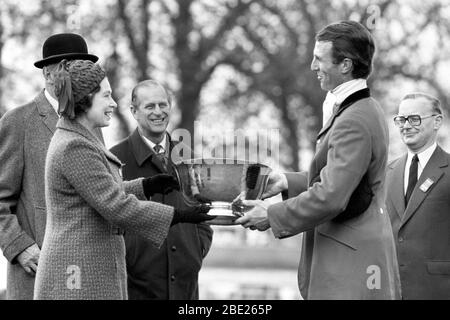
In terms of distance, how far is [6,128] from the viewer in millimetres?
6062

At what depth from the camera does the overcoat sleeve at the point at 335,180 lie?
4.94m

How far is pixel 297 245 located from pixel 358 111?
2054cm

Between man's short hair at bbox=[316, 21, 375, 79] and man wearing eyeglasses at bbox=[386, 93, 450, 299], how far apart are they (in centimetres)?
182

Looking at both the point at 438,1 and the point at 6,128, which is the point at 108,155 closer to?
the point at 6,128

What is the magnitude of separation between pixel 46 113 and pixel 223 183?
1.45m

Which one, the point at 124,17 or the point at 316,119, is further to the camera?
the point at 316,119

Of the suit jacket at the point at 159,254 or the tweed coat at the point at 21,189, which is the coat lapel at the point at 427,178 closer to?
the suit jacket at the point at 159,254

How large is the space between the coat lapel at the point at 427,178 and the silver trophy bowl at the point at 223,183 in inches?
68.9

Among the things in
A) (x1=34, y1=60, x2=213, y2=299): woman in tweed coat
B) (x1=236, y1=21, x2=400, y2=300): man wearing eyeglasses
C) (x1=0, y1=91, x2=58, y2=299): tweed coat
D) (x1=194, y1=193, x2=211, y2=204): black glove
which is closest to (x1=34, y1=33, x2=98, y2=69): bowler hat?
(x1=0, y1=91, x2=58, y2=299): tweed coat

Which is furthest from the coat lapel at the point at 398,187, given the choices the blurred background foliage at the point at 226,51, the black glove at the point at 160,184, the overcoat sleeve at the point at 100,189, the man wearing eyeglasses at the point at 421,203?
the blurred background foliage at the point at 226,51

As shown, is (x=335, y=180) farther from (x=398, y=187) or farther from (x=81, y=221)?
(x=398, y=187)

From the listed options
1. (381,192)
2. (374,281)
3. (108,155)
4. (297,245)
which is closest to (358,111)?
(381,192)

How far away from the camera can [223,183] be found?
5336 mm

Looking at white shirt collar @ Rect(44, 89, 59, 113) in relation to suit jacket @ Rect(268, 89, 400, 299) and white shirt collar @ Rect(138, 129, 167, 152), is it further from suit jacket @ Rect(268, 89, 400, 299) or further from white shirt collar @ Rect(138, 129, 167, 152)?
suit jacket @ Rect(268, 89, 400, 299)
